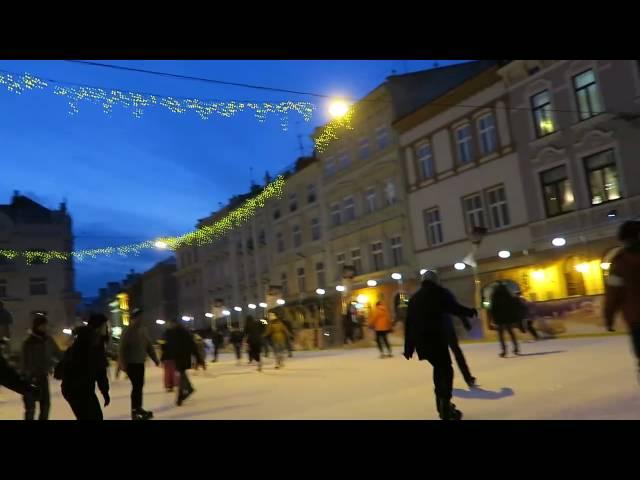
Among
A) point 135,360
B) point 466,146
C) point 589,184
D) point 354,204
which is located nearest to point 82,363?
point 135,360

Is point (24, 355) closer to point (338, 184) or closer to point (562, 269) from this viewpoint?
point (562, 269)

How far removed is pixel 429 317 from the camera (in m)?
5.91

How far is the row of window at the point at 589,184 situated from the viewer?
60.9ft

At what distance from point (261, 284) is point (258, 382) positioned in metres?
25.5

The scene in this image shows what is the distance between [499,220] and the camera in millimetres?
22641

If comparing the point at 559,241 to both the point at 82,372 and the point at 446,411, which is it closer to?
the point at 446,411

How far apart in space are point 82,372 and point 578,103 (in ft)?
59.9

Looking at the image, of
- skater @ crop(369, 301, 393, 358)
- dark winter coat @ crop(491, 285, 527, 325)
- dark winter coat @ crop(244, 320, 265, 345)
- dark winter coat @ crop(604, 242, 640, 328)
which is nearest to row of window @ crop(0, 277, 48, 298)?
dark winter coat @ crop(244, 320, 265, 345)

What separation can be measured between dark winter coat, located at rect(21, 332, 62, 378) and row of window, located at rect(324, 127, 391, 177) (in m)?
22.9

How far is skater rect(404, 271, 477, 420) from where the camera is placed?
5809 millimetres

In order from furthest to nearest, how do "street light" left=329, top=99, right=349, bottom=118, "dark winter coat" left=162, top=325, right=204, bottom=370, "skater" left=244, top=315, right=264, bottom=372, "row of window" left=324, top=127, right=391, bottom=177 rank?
1. "row of window" left=324, top=127, right=391, bottom=177
2. "skater" left=244, top=315, right=264, bottom=372
3. "street light" left=329, top=99, right=349, bottom=118
4. "dark winter coat" left=162, top=325, right=204, bottom=370

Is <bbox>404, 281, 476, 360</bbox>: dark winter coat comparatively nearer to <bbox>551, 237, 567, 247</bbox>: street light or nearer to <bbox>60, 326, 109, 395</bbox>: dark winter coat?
<bbox>60, 326, 109, 395</bbox>: dark winter coat

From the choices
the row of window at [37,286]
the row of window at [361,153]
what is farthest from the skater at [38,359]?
the row of window at [361,153]
